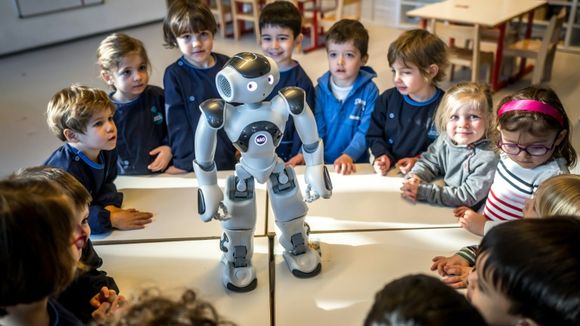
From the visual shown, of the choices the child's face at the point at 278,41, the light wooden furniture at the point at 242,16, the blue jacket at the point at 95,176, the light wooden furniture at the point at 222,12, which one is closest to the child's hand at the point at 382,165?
the child's face at the point at 278,41

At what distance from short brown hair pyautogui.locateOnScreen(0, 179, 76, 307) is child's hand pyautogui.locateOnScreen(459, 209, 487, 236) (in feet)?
3.48

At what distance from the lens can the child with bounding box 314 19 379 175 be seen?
190 cm

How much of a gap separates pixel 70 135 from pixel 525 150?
4.23ft

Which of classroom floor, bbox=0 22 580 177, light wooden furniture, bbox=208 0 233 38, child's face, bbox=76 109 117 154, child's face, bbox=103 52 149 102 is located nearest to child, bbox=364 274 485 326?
child's face, bbox=76 109 117 154

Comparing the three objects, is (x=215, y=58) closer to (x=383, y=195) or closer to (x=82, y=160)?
(x=82, y=160)

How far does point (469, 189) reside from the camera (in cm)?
155

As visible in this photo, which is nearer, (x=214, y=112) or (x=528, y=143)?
(x=214, y=112)

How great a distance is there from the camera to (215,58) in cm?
198

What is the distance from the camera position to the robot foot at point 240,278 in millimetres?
1271

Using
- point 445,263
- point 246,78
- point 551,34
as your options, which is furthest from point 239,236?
point 551,34

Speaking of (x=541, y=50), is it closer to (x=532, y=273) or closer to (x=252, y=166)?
(x=252, y=166)

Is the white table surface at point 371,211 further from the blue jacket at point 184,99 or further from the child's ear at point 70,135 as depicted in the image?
the child's ear at point 70,135

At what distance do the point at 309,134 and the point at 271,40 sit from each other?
0.87 meters

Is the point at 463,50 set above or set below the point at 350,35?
below
